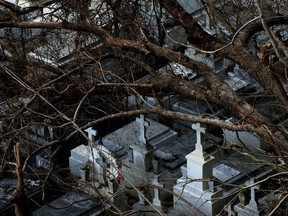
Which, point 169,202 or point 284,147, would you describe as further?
point 169,202

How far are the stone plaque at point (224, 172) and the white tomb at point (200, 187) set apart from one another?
267 mm

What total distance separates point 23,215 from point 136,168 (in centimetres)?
337

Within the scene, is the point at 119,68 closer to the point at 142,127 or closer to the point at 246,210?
the point at 142,127

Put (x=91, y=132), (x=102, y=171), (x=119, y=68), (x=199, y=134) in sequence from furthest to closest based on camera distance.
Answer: (x=119, y=68) → (x=91, y=132) → (x=102, y=171) → (x=199, y=134)

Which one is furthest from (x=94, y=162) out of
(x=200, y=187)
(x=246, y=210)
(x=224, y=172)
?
(x=246, y=210)

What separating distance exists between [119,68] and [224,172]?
2.81m

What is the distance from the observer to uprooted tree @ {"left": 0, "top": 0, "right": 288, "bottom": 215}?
15875mm

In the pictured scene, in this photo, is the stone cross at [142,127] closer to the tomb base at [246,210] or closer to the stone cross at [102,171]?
the stone cross at [102,171]

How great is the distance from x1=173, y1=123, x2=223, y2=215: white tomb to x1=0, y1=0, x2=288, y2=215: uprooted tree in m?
0.76

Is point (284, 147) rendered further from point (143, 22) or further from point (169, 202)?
point (143, 22)

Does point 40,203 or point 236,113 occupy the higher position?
point 236,113

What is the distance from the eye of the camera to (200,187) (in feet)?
55.0

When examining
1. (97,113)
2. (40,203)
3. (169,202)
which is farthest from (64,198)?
(97,113)

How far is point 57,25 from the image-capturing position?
17141 millimetres
